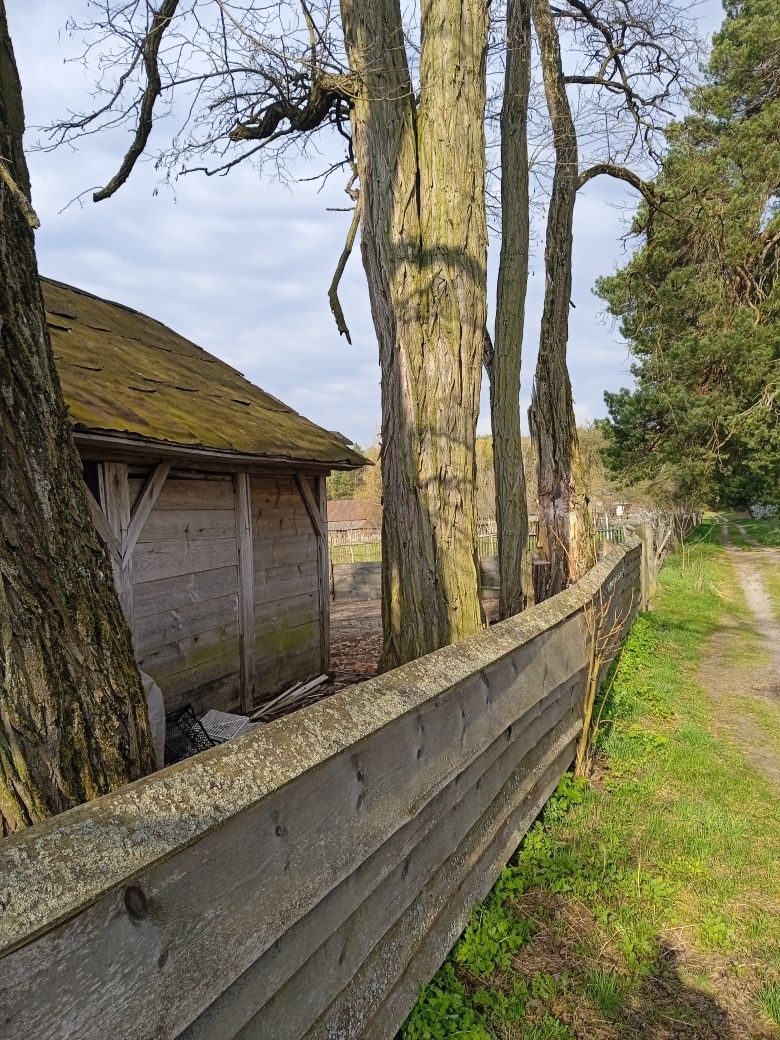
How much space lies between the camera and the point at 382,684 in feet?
6.63

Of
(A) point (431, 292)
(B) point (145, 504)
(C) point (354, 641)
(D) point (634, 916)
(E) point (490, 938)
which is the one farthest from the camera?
(C) point (354, 641)

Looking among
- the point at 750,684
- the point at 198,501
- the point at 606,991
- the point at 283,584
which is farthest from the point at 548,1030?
the point at 283,584

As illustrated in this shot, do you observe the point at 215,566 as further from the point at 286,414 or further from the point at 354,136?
the point at 354,136

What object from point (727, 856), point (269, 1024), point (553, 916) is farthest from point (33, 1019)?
point (727, 856)

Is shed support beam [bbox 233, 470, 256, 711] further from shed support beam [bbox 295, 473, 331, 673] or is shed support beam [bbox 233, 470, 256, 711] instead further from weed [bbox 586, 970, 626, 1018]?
weed [bbox 586, 970, 626, 1018]

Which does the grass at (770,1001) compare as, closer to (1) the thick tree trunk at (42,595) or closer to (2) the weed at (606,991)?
(2) the weed at (606,991)

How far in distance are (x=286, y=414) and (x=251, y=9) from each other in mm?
4401

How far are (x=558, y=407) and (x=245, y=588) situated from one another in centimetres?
457

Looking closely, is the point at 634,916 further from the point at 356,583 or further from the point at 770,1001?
the point at 356,583

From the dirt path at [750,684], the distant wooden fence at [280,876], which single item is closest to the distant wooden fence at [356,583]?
the dirt path at [750,684]

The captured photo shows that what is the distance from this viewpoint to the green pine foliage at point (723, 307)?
18.6 metres

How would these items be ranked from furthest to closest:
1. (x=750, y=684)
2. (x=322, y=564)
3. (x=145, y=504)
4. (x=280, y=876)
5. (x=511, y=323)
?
(x=322, y=564), (x=511, y=323), (x=750, y=684), (x=145, y=504), (x=280, y=876)

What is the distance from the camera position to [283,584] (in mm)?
7680

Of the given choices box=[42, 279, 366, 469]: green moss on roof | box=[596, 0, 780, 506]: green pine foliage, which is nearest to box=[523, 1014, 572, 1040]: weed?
box=[42, 279, 366, 469]: green moss on roof
